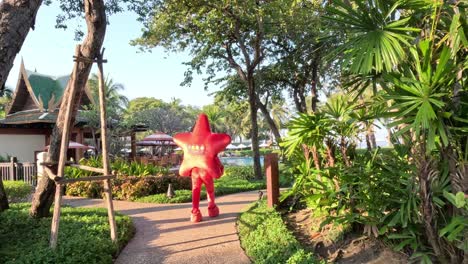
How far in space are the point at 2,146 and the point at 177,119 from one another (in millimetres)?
25398

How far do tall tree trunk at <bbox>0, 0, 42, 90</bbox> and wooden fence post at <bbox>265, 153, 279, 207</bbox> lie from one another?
477 cm

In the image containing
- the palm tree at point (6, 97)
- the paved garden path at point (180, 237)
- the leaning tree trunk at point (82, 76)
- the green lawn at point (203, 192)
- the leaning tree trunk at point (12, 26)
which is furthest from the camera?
the palm tree at point (6, 97)

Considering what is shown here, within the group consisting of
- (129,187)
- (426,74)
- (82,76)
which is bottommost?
(129,187)

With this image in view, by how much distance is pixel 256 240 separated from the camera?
5.71 meters

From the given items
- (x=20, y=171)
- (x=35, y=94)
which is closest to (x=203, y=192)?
(x=20, y=171)

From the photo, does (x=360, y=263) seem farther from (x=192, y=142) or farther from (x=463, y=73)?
(x=192, y=142)

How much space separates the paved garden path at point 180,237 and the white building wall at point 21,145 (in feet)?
41.9

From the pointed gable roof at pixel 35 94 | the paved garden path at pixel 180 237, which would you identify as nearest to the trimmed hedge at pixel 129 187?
the paved garden path at pixel 180 237

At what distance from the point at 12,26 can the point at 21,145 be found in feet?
58.4

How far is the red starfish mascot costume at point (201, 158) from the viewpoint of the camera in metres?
7.68

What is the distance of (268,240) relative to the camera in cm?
555

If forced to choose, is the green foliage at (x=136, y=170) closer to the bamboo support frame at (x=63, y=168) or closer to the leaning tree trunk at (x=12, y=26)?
the bamboo support frame at (x=63, y=168)

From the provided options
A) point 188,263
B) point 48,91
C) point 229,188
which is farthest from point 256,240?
point 48,91

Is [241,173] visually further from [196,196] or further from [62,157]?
[62,157]
